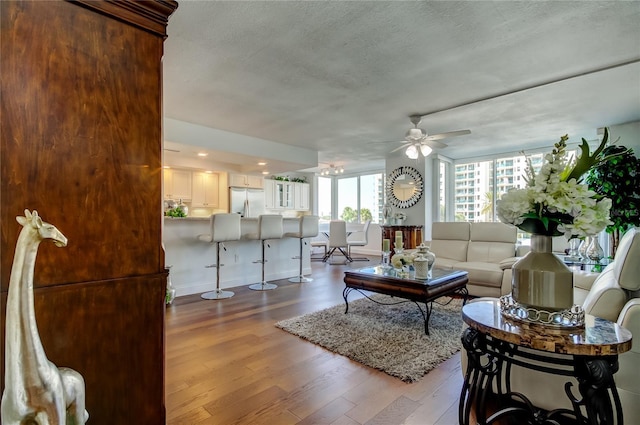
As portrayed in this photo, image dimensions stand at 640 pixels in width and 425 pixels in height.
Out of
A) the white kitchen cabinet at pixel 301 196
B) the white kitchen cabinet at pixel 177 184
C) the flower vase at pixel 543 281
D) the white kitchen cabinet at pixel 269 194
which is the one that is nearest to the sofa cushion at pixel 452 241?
the flower vase at pixel 543 281

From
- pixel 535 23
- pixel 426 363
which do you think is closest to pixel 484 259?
pixel 426 363

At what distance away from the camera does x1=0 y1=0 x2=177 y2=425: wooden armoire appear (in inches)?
39.2

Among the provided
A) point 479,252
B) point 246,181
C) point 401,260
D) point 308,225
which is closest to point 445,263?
point 479,252

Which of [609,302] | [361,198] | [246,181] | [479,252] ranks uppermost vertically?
[246,181]

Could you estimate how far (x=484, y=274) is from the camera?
3998 mm

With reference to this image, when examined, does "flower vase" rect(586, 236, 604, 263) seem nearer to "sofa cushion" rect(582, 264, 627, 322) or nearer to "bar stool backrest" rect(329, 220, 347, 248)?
"sofa cushion" rect(582, 264, 627, 322)

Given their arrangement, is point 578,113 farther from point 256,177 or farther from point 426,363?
point 256,177

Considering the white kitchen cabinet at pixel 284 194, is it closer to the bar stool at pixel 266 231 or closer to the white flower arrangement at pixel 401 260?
the bar stool at pixel 266 231

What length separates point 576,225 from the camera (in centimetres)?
123

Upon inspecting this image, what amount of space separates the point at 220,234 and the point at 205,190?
118 inches

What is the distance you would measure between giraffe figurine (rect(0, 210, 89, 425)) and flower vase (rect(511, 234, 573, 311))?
1.65m

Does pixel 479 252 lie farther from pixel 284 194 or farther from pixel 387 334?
pixel 284 194

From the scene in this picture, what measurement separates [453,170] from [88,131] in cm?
744

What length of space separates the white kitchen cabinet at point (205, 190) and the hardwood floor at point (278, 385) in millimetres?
4033
